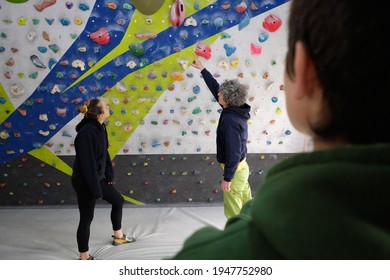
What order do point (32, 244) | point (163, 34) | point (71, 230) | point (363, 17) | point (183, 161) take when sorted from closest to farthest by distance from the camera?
1. point (363, 17)
2. point (32, 244)
3. point (71, 230)
4. point (163, 34)
5. point (183, 161)

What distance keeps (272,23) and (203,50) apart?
599 millimetres

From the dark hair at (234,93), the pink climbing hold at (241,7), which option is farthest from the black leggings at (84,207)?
the pink climbing hold at (241,7)

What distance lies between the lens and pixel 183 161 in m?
3.03

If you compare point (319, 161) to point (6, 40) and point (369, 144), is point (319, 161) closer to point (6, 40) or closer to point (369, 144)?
point (369, 144)

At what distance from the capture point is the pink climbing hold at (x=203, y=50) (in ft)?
9.26

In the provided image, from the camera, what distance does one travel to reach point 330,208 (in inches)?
12.9

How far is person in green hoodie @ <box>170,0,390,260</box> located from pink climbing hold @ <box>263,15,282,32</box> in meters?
2.60

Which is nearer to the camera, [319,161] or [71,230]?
[319,161]

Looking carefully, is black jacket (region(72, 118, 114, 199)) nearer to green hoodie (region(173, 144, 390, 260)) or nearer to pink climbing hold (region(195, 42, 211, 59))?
pink climbing hold (region(195, 42, 211, 59))

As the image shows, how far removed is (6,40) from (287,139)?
96.1 inches

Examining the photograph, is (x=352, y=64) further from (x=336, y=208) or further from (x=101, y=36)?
(x=101, y=36)

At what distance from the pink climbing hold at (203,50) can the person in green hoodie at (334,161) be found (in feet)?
8.19

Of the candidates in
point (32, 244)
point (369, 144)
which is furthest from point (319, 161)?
point (32, 244)

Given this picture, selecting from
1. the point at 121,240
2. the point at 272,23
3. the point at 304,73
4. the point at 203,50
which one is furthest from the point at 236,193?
the point at 304,73
